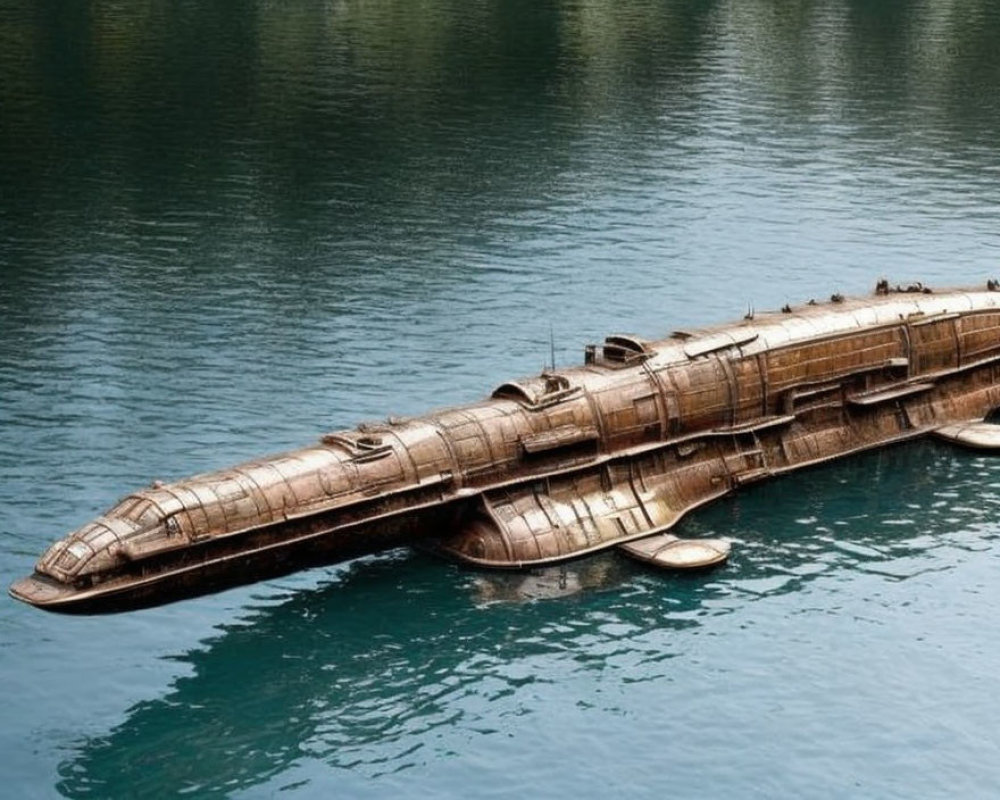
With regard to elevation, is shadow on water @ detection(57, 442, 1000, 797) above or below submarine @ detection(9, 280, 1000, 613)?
below

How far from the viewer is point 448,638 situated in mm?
83438

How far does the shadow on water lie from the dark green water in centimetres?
21

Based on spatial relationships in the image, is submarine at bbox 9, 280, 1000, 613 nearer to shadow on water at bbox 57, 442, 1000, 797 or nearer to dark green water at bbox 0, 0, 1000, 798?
shadow on water at bbox 57, 442, 1000, 797

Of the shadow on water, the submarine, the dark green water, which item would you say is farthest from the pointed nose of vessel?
the shadow on water

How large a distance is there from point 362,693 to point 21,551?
73.2 ft

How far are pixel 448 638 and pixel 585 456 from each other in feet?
45.9

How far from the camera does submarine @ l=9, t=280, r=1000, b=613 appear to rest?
7956cm

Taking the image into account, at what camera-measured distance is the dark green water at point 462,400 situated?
75562 mm

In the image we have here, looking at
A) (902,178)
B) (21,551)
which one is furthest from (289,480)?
(902,178)

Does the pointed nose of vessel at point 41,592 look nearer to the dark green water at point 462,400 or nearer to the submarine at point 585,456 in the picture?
the submarine at point 585,456

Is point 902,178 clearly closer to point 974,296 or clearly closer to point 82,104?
point 974,296

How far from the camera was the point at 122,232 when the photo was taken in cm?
14238

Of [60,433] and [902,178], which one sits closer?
[60,433]

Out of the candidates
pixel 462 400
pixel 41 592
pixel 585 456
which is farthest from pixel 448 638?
pixel 462 400
